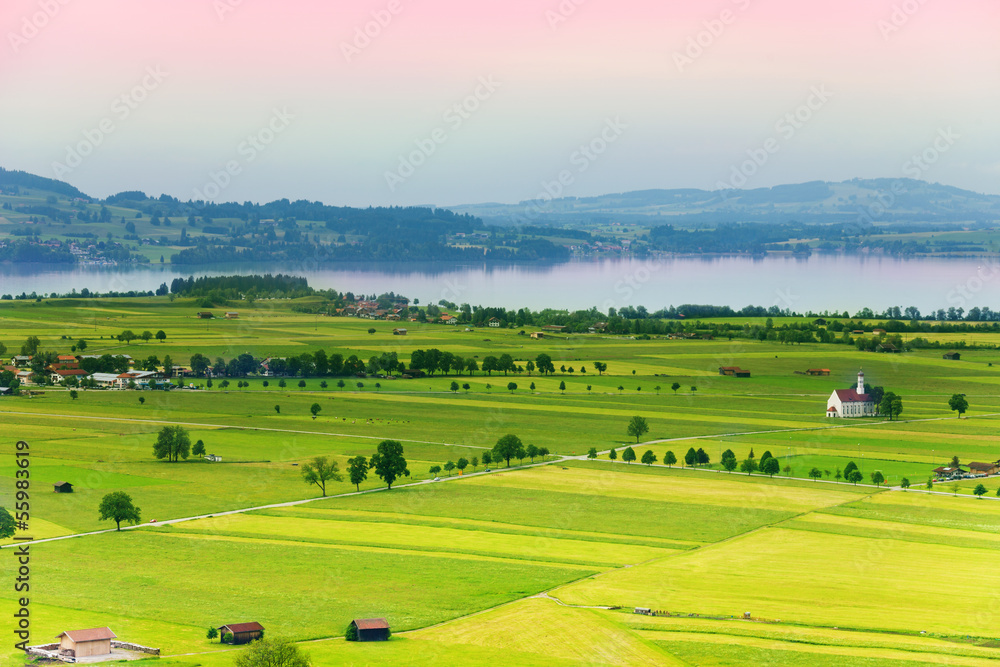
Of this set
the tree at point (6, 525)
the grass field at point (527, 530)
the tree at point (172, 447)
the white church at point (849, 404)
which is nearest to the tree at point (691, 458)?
the grass field at point (527, 530)

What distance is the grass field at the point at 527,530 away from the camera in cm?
2469

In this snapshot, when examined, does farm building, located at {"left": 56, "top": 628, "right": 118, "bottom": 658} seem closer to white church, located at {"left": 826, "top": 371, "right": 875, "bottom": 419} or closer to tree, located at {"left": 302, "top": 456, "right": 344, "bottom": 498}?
tree, located at {"left": 302, "top": 456, "right": 344, "bottom": 498}

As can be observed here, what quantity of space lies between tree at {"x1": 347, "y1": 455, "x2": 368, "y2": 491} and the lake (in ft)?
259

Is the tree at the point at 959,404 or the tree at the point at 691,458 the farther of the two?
the tree at the point at 959,404

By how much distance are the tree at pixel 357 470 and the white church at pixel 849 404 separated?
29.3 metres

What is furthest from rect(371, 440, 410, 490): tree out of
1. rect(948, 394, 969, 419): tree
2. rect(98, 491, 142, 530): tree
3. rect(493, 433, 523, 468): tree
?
rect(948, 394, 969, 419): tree

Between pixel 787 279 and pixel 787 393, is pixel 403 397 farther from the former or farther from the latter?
pixel 787 279

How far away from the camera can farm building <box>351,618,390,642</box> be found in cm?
2409

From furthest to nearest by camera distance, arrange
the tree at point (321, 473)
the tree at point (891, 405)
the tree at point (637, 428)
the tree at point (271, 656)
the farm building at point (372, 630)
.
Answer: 1. the tree at point (891, 405)
2. the tree at point (637, 428)
3. the tree at point (321, 473)
4. the farm building at point (372, 630)
5. the tree at point (271, 656)

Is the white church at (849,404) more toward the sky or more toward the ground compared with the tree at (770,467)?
more toward the sky

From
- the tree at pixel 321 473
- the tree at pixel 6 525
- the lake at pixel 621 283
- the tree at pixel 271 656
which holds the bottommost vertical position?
the tree at pixel 271 656

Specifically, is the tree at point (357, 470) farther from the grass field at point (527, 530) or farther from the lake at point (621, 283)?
the lake at point (621, 283)

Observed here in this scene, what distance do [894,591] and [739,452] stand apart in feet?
63.2

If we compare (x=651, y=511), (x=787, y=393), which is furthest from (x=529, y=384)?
(x=651, y=511)
